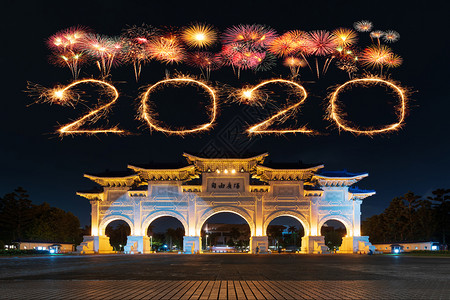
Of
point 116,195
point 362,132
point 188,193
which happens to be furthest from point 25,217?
point 362,132

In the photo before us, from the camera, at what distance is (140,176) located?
52.2 meters

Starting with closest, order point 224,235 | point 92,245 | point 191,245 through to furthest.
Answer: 1. point 191,245
2. point 92,245
3. point 224,235

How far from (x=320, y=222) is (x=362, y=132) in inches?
834

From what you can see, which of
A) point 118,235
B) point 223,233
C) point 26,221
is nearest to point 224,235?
point 223,233

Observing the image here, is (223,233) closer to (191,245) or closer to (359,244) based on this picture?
(191,245)

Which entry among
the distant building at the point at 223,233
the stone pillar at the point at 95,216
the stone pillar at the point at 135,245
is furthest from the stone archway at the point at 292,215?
the distant building at the point at 223,233

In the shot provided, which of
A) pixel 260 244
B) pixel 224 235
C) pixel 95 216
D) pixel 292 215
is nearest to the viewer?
pixel 260 244

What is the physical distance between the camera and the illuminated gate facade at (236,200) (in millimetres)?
50000

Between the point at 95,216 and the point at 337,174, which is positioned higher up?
the point at 337,174

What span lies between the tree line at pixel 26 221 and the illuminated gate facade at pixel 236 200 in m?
12.0

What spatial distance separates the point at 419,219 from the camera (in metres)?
58.6

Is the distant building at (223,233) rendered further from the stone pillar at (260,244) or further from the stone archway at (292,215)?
the stone pillar at (260,244)

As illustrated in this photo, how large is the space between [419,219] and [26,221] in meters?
50.3

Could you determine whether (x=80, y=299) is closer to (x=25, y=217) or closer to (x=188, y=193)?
(x=188, y=193)
